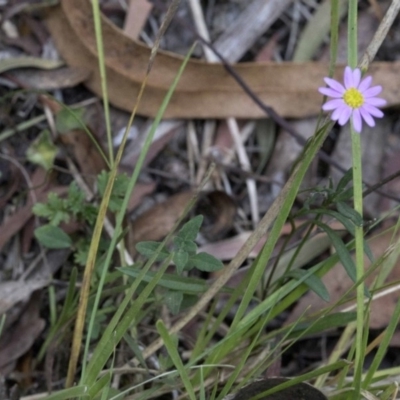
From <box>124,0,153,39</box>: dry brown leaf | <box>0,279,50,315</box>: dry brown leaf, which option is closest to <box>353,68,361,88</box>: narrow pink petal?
<box>0,279,50,315</box>: dry brown leaf

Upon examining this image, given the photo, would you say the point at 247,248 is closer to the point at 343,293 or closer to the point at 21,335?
the point at 343,293

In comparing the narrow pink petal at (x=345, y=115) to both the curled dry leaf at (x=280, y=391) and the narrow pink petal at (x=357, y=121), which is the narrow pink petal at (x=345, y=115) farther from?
the curled dry leaf at (x=280, y=391)

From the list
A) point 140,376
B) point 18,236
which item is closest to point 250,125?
point 18,236

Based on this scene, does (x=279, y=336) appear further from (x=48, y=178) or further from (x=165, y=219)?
(x=48, y=178)

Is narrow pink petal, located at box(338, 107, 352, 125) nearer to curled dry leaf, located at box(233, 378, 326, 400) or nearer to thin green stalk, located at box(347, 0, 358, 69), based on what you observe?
thin green stalk, located at box(347, 0, 358, 69)

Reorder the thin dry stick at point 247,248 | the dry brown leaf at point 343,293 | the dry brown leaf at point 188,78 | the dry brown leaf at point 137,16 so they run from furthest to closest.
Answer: the dry brown leaf at point 137,16, the dry brown leaf at point 188,78, the dry brown leaf at point 343,293, the thin dry stick at point 247,248

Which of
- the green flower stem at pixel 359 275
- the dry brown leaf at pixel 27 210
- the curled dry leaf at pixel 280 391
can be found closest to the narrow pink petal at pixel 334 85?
the green flower stem at pixel 359 275
